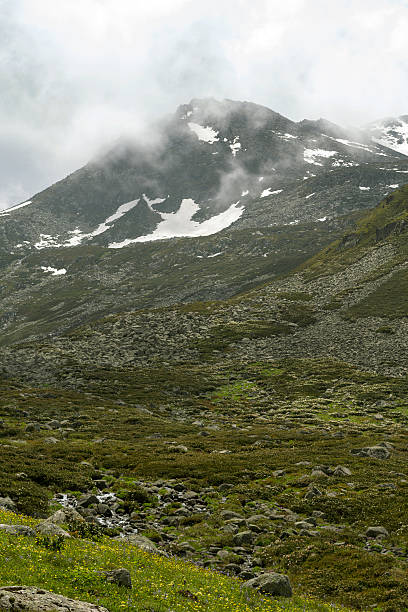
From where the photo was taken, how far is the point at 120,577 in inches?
464

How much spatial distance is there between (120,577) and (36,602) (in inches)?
125

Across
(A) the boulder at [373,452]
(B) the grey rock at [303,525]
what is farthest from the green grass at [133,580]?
(A) the boulder at [373,452]

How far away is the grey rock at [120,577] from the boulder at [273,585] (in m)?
4.30

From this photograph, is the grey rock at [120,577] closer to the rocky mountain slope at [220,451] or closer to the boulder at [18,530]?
the rocky mountain slope at [220,451]

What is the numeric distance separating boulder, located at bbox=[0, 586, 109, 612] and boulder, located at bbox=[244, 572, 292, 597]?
612 cm

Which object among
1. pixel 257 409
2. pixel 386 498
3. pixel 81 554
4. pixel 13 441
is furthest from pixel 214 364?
pixel 81 554

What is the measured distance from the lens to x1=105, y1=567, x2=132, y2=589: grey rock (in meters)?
11.7

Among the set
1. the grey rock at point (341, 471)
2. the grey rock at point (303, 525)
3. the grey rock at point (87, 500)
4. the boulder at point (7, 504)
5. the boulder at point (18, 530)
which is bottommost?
the grey rock at point (341, 471)

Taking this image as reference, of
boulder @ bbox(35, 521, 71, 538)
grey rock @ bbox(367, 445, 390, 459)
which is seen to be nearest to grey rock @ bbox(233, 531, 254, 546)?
boulder @ bbox(35, 521, 71, 538)

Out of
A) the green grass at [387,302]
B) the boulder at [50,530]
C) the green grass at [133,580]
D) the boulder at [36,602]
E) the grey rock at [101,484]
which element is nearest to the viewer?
the boulder at [36,602]

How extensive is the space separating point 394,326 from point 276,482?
56693mm

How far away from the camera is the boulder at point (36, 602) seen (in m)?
8.76

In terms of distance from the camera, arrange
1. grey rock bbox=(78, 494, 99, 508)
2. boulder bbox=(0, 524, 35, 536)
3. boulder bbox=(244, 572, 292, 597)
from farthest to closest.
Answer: grey rock bbox=(78, 494, 99, 508)
boulder bbox=(0, 524, 35, 536)
boulder bbox=(244, 572, 292, 597)

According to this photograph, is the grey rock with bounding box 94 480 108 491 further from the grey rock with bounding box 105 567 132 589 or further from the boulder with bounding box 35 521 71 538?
the grey rock with bounding box 105 567 132 589
